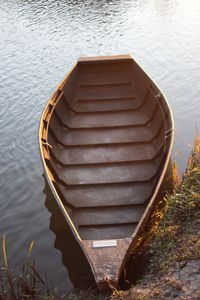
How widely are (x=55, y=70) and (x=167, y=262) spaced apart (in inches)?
507

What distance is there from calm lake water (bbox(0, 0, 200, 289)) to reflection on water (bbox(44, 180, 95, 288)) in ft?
0.08

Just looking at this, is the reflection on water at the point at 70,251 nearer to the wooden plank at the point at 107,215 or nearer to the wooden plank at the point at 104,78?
the wooden plank at the point at 107,215

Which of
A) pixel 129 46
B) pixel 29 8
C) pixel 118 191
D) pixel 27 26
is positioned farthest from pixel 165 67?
pixel 29 8

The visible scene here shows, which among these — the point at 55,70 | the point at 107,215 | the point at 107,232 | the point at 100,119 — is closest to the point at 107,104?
the point at 100,119

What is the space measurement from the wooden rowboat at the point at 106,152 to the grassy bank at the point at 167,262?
41 centimetres

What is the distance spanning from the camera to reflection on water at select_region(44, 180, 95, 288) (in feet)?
21.4

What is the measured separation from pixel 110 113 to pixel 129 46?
9.85 metres

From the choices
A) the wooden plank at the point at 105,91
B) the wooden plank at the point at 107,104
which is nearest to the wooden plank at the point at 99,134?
the wooden plank at the point at 107,104

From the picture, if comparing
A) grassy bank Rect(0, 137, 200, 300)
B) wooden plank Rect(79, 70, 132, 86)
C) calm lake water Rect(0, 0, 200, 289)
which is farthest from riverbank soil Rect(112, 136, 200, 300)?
wooden plank Rect(79, 70, 132, 86)

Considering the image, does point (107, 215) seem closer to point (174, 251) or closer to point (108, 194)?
point (108, 194)

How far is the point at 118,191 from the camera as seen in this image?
7.60m

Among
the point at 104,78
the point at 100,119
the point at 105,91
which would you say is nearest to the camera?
the point at 100,119

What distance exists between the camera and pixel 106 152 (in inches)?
352

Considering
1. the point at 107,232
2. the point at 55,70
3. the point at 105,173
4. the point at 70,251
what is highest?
the point at 55,70
